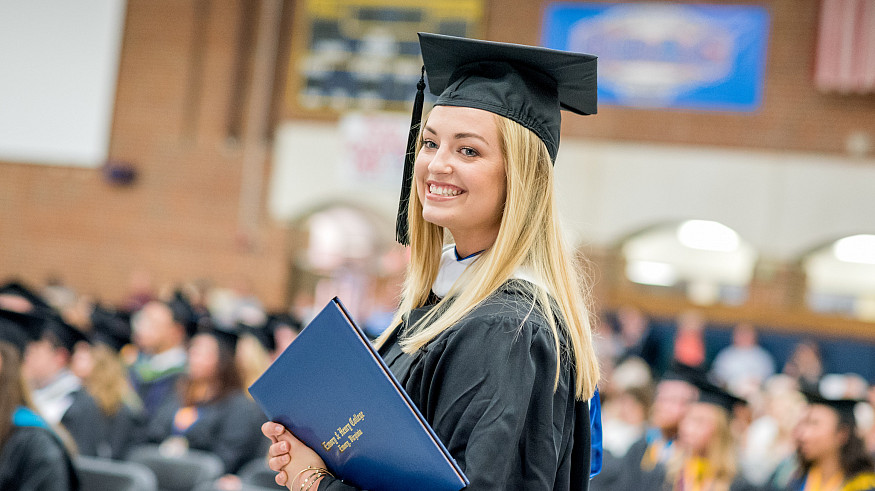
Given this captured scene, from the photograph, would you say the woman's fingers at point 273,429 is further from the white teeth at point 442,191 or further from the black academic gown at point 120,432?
the black academic gown at point 120,432

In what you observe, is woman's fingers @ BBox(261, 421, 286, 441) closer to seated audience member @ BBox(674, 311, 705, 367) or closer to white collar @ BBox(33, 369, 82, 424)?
white collar @ BBox(33, 369, 82, 424)

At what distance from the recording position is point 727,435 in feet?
16.6

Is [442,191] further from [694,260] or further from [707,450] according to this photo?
[694,260]

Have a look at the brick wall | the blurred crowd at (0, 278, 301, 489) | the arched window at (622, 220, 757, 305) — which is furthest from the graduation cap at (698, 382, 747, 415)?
the brick wall

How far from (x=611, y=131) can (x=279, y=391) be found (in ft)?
35.9

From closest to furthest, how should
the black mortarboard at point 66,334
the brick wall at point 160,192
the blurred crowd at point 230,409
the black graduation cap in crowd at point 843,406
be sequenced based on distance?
the blurred crowd at point 230,409 < the black graduation cap in crowd at point 843,406 < the black mortarboard at point 66,334 < the brick wall at point 160,192

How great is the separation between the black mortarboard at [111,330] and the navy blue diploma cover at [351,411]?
18.2 ft

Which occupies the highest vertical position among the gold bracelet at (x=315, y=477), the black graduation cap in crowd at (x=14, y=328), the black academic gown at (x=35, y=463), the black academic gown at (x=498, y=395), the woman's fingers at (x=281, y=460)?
the black academic gown at (x=498, y=395)

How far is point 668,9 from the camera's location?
11.5m

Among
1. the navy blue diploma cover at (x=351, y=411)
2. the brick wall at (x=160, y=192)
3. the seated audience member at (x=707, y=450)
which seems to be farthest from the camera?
the brick wall at (x=160, y=192)

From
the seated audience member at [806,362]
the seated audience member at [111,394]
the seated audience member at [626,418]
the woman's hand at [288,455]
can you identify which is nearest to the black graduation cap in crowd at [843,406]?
the seated audience member at [626,418]

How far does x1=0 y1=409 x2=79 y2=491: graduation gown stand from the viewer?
3.71m

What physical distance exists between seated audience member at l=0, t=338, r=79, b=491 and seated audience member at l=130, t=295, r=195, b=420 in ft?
11.0

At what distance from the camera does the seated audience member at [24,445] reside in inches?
146
